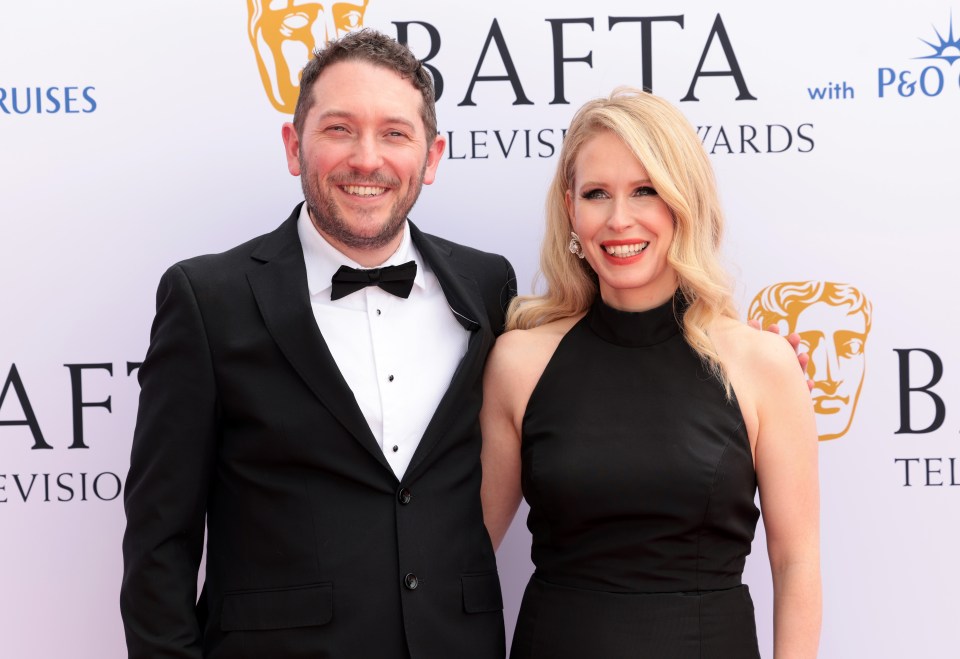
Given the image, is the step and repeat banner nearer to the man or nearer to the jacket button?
the man

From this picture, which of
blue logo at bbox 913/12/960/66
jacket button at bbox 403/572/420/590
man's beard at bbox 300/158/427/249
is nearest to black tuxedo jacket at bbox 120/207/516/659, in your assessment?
jacket button at bbox 403/572/420/590

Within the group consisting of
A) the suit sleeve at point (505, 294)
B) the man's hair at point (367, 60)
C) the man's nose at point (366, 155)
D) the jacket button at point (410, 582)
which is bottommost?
the jacket button at point (410, 582)

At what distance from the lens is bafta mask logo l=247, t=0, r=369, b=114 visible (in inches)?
101

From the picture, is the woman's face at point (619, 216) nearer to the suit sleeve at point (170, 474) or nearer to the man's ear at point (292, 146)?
the man's ear at point (292, 146)

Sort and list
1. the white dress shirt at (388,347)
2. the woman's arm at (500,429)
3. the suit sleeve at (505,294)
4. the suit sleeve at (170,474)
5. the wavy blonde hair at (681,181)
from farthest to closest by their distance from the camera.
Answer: the suit sleeve at (505,294) < the woman's arm at (500,429) < the wavy blonde hair at (681,181) < the white dress shirt at (388,347) < the suit sleeve at (170,474)

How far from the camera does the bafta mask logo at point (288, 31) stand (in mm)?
2555

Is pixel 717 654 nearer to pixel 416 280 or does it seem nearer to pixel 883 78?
pixel 416 280

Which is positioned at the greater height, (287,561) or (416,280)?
(416,280)

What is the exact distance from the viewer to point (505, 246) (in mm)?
2615

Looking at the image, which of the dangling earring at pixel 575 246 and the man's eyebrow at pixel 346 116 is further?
the dangling earring at pixel 575 246

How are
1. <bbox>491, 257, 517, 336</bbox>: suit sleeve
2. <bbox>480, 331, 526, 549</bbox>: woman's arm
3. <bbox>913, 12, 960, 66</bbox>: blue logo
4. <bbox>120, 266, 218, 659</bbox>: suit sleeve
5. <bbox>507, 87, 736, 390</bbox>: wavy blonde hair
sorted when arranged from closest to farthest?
<bbox>120, 266, 218, 659</bbox>: suit sleeve
<bbox>507, 87, 736, 390</bbox>: wavy blonde hair
<bbox>480, 331, 526, 549</bbox>: woman's arm
<bbox>491, 257, 517, 336</bbox>: suit sleeve
<bbox>913, 12, 960, 66</bbox>: blue logo

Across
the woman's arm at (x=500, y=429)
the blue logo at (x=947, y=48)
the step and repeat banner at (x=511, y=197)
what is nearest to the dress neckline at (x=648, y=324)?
the woman's arm at (x=500, y=429)

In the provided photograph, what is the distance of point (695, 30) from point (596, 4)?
0.26 meters

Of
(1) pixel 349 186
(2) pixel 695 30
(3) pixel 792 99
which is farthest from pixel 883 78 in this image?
(1) pixel 349 186
